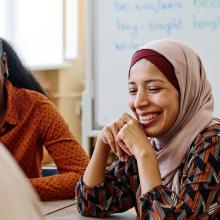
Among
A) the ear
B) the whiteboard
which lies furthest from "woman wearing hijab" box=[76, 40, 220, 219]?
the whiteboard

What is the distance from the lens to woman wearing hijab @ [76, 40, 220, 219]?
1186 mm

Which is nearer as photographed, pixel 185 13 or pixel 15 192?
pixel 15 192

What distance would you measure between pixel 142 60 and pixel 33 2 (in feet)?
10.8

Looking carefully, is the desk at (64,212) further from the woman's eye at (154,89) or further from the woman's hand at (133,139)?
the woman's eye at (154,89)

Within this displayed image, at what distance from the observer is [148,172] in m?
1.23

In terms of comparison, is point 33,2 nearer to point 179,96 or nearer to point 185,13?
point 185,13

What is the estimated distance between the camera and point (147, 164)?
125 centimetres

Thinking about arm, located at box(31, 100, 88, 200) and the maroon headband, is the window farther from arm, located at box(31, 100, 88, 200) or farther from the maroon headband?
the maroon headband

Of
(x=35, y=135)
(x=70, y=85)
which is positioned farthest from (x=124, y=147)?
(x=70, y=85)

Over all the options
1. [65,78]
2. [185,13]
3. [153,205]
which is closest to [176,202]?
[153,205]

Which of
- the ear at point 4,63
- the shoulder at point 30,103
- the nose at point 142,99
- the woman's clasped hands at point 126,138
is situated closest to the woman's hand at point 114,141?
the woman's clasped hands at point 126,138

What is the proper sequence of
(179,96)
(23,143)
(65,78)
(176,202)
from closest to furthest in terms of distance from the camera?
(176,202) → (179,96) → (23,143) → (65,78)

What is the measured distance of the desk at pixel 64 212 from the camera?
4.31ft

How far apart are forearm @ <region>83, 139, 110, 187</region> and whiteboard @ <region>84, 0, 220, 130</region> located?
1372 millimetres
